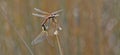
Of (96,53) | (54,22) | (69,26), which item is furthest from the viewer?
(69,26)

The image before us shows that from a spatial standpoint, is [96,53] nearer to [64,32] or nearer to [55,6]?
[64,32]

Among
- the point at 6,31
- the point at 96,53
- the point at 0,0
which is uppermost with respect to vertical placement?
the point at 0,0

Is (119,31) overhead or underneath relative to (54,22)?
overhead

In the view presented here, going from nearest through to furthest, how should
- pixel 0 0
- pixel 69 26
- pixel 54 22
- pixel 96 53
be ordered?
pixel 54 22, pixel 96 53, pixel 69 26, pixel 0 0

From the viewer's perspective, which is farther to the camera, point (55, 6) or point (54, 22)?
point (55, 6)

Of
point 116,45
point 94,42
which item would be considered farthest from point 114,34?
point 94,42

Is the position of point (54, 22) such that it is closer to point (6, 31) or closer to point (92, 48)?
point (92, 48)
